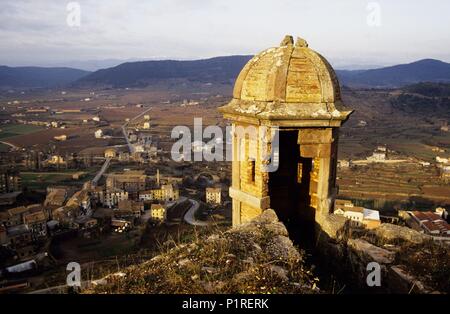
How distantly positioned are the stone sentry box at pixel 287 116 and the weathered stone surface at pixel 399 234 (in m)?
0.94

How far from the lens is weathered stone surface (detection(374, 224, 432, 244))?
5195mm

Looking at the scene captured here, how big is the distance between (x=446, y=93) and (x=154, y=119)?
82.1 metres

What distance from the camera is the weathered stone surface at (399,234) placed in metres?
5.20

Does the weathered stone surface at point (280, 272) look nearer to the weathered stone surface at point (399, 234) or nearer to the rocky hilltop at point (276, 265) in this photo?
the rocky hilltop at point (276, 265)

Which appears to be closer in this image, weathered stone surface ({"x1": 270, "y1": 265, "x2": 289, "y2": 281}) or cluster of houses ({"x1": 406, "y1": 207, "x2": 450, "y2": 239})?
weathered stone surface ({"x1": 270, "y1": 265, "x2": 289, "y2": 281})

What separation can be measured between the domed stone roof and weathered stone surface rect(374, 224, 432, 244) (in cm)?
174

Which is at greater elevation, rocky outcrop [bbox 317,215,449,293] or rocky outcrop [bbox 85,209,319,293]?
rocky outcrop [bbox 85,209,319,293]

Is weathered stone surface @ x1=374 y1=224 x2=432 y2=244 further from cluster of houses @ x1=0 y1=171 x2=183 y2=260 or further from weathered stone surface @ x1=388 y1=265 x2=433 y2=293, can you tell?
cluster of houses @ x1=0 y1=171 x2=183 y2=260

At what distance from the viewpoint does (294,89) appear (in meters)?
5.76

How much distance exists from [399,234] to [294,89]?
2532 millimetres

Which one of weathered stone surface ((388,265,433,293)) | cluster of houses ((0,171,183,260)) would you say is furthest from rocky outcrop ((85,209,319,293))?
cluster of houses ((0,171,183,260))

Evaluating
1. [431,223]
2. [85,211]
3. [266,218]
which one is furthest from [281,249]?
[85,211]

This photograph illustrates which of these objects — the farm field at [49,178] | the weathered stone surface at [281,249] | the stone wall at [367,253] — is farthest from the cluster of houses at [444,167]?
the weathered stone surface at [281,249]

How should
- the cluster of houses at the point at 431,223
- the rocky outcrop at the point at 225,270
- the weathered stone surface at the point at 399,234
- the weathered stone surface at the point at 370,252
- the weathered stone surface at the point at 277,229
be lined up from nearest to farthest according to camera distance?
the rocky outcrop at the point at 225,270 < the weathered stone surface at the point at 370,252 < the weathered stone surface at the point at 277,229 < the weathered stone surface at the point at 399,234 < the cluster of houses at the point at 431,223
